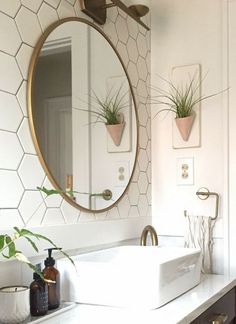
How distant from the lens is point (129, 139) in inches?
79.0

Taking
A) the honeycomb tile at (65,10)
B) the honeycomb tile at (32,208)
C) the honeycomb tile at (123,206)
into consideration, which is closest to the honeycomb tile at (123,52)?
the honeycomb tile at (65,10)

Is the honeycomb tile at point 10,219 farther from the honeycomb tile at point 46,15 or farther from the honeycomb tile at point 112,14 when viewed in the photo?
the honeycomb tile at point 112,14

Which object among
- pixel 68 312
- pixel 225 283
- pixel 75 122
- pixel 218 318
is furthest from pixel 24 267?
pixel 225 283

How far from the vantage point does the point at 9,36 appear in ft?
4.41

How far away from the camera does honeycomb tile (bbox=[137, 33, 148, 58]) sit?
7.08 ft

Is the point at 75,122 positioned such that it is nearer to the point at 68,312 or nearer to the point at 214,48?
the point at 68,312

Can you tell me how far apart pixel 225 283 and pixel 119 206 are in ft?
1.80

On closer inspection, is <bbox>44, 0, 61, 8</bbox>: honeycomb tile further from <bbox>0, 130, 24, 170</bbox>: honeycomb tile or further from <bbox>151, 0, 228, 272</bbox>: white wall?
<bbox>151, 0, 228, 272</bbox>: white wall

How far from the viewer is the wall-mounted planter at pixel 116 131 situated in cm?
187

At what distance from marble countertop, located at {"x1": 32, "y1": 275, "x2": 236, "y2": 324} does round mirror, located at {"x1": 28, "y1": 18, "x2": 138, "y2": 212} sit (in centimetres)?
38

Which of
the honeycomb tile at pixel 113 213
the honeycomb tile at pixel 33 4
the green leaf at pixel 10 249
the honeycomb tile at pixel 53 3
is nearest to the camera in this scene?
the green leaf at pixel 10 249

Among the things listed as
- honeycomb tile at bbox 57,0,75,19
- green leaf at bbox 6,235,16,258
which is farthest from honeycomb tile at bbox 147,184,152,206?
green leaf at bbox 6,235,16,258

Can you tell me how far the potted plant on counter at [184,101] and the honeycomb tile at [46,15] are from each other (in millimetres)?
792

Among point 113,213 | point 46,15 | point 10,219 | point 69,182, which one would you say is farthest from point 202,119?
point 10,219
